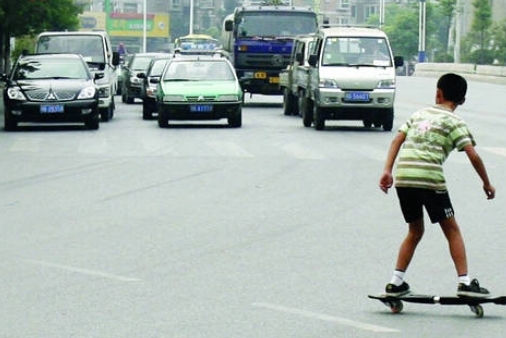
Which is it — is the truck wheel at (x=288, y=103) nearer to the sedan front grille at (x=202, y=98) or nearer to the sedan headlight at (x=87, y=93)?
the sedan front grille at (x=202, y=98)

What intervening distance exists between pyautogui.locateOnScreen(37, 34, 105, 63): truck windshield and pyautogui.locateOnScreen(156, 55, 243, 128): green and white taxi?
17.8ft

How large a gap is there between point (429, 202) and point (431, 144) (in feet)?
1.17

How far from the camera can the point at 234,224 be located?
590 inches

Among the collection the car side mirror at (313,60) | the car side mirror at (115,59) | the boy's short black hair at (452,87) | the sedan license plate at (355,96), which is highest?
the boy's short black hair at (452,87)

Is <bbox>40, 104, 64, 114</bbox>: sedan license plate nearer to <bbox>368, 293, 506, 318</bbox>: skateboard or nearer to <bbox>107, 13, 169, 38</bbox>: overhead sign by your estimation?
<bbox>368, 293, 506, 318</bbox>: skateboard

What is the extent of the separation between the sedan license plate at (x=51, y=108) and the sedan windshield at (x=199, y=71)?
3.26 meters

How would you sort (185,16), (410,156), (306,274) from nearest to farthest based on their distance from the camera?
1. (410,156)
2. (306,274)
3. (185,16)

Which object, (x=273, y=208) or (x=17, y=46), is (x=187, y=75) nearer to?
(x=273, y=208)

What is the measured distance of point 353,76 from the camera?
31.5 m

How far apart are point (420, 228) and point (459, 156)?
15.0 meters

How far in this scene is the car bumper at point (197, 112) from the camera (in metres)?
32.5

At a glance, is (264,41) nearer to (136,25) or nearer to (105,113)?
(105,113)

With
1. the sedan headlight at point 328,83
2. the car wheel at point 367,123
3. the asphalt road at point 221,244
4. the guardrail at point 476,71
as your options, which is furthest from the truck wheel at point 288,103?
the guardrail at point 476,71

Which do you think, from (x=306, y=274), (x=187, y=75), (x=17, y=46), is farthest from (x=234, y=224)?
(x=17, y=46)
